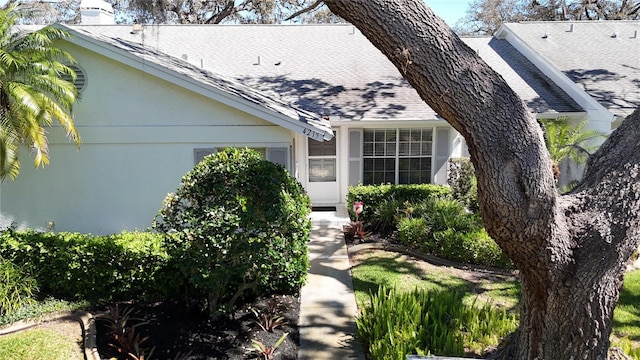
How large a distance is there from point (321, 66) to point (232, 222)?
9326mm

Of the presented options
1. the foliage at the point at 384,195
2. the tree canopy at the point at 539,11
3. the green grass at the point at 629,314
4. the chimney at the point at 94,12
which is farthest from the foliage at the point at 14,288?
the tree canopy at the point at 539,11

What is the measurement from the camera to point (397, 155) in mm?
12125

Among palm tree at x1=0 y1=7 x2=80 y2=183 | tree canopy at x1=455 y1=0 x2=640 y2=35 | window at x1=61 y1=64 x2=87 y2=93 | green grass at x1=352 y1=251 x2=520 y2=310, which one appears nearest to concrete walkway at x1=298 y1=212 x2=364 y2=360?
green grass at x1=352 y1=251 x2=520 y2=310

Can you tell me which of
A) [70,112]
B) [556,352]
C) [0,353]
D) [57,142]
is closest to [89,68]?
[70,112]

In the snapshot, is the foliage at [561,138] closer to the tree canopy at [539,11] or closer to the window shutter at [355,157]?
the window shutter at [355,157]

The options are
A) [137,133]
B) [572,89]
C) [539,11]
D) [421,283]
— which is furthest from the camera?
[539,11]

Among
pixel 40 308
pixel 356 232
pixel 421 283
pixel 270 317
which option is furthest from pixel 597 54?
pixel 40 308

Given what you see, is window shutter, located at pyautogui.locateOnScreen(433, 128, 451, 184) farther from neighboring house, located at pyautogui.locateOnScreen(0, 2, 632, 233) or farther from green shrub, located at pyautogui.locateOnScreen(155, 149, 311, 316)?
green shrub, located at pyautogui.locateOnScreen(155, 149, 311, 316)

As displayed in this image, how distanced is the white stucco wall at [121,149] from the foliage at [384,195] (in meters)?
2.56

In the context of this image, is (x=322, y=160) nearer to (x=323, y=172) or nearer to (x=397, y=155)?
(x=323, y=172)

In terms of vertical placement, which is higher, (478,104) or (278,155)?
(478,104)

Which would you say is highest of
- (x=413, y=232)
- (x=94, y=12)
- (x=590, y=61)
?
(x=94, y=12)

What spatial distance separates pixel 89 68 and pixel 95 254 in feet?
13.6

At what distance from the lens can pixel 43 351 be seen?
5.01 meters
